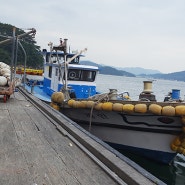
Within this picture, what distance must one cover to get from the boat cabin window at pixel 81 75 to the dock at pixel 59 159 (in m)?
6.80

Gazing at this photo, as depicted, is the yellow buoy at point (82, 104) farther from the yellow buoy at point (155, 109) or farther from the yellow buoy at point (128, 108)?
the yellow buoy at point (155, 109)

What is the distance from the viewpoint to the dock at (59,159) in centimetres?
331

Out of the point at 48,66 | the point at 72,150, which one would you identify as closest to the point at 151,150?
the point at 72,150

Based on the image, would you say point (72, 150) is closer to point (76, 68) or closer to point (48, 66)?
point (76, 68)

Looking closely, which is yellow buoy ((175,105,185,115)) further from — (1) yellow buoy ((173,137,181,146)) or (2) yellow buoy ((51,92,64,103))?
(2) yellow buoy ((51,92,64,103))

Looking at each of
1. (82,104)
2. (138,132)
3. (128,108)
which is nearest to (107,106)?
(128,108)

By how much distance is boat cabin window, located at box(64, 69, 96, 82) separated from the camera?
12.7m

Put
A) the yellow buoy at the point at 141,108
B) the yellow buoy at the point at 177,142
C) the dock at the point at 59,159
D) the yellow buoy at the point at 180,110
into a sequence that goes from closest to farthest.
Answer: the dock at the point at 59,159
the yellow buoy at the point at 180,110
the yellow buoy at the point at 141,108
the yellow buoy at the point at 177,142

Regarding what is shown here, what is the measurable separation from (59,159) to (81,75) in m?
9.03

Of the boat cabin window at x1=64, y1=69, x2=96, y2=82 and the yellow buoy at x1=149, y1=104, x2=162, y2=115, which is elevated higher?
the boat cabin window at x1=64, y1=69, x2=96, y2=82

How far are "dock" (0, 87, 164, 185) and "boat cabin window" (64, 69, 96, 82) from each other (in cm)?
680

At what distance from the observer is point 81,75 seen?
1291cm

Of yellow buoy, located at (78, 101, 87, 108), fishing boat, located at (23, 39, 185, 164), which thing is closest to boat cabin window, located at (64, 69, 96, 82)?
fishing boat, located at (23, 39, 185, 164)

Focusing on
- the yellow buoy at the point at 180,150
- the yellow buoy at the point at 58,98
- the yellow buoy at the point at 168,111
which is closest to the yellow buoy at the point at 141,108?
the yellow buoy at the point at 168,111
